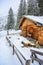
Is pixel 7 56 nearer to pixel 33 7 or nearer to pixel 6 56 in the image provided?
pixel 6 56

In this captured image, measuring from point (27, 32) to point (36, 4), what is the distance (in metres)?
6.88

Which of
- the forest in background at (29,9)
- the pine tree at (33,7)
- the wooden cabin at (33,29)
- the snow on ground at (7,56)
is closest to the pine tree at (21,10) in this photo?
the forest in background at (29,9)

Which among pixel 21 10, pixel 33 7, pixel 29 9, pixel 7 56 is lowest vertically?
pixel 7 56

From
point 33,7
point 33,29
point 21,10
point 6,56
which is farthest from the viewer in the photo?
point 21,10

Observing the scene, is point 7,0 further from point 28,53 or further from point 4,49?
point 28,53

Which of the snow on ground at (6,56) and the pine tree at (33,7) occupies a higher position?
the pine tree at (33,7)

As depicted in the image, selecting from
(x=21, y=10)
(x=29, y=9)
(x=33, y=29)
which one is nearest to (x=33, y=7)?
(x=29, y=9)

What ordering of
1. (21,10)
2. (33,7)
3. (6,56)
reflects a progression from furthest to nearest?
(21,10) → (33,7) → (6,56)

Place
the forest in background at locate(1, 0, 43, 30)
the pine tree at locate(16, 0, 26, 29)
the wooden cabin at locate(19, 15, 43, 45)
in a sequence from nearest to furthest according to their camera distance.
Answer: the wooden cabin at locate(19, 15, 43, 45) < the forest in background at locate(1, 0, 43, 30) < the pine tree at locate(16, 0, 26, 29)

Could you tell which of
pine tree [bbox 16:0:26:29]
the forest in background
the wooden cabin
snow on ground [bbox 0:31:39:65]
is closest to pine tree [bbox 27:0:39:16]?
the forest in background

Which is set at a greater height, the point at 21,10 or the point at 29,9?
the point at 29,9

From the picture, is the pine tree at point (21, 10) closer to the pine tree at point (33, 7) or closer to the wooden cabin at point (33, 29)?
the pine tree at point (33, 7)

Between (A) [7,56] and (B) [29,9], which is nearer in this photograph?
(A) [7,56]

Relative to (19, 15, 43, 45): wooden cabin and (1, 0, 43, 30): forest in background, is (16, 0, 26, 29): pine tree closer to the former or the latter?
(1, 0, 43, 30): forest in background
